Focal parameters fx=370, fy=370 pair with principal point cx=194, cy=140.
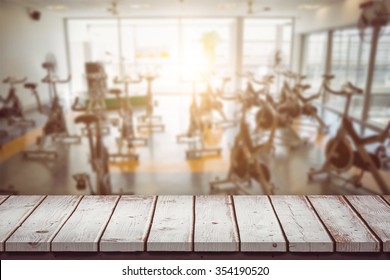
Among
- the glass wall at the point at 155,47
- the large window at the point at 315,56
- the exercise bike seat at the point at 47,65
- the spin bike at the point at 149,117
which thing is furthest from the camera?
the glass wall at the point at 155,47

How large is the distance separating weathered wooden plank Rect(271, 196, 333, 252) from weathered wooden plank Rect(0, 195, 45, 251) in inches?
31.2

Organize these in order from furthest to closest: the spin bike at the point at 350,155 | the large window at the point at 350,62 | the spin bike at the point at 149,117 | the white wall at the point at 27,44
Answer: the large window at the point at 350,62 < the white wall at the point at 27,44 < the spin bike at the point at 149,117 < the spin bike at the point at 350,155

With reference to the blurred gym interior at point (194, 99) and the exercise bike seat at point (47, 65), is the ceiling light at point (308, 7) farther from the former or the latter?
the exercise bike seat at point (47, 65)

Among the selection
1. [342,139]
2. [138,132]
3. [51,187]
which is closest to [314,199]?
[342,139]

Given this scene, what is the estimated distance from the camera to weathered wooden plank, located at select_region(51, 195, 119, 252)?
989 mm

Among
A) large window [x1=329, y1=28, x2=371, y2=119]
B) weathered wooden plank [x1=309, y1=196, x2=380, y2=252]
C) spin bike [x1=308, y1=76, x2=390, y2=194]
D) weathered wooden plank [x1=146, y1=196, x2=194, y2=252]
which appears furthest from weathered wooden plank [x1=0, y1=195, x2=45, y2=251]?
large window [x1=329, y1=28, x2=371, y2=119]

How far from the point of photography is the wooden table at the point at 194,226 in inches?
38.9

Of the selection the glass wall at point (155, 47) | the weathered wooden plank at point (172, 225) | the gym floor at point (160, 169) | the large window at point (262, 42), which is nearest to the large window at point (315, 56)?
the large window at point (262, 42)

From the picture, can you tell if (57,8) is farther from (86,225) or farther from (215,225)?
(215,225)

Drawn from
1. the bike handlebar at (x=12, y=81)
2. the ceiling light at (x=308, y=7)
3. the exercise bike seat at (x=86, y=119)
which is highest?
the ceiling light at (x=308, y=7)

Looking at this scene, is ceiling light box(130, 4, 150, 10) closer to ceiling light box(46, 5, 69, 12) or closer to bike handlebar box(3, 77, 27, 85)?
ceiling light box(46, 5, 69, 12)

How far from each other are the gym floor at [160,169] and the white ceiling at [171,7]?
93.6 inches

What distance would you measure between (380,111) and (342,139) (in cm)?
357

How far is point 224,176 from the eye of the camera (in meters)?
4.20
